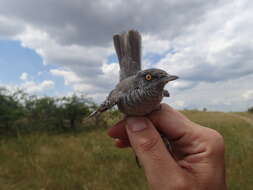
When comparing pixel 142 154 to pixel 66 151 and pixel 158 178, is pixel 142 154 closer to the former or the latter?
pixel 158 178

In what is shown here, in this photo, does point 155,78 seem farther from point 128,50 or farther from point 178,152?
point 128,50

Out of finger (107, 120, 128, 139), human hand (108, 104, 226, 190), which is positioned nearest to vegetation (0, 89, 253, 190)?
finger (107, 120, 128, 139)

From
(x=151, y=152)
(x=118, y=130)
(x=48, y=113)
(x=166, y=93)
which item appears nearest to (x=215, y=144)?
(x=151, y=152)

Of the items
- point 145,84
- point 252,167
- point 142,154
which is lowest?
point 252,167

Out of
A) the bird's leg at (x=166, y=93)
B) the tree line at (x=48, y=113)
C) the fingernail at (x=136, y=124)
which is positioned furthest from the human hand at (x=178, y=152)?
the tree line at (x=48, y=113)

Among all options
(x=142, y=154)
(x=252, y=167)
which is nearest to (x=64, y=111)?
(x=252, y=167)

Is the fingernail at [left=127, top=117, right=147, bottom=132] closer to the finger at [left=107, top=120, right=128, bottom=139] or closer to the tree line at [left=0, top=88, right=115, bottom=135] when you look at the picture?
the finger at [left=107, top=120, right=128, bottom=139]

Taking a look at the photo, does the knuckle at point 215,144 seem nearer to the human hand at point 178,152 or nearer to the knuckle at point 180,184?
the human hand at point 178,152
